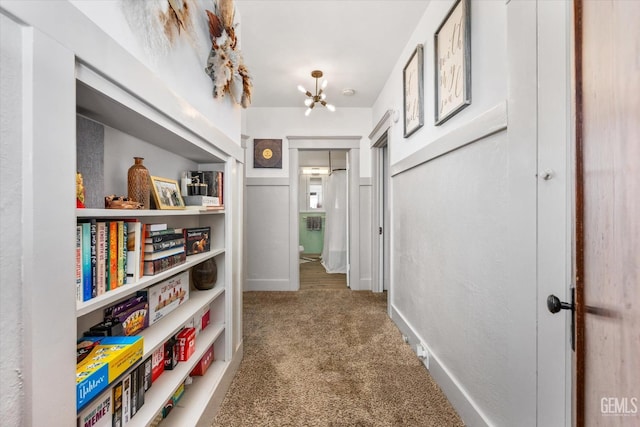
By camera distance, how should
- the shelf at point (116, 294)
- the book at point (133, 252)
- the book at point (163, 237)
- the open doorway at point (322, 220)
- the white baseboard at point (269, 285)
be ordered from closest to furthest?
the shelf at point (116, 294) → the book at point (133, 252) → the book at point (163, 237) → the white baseboard at point (269, 285) → the open doorway at point (322, 220)

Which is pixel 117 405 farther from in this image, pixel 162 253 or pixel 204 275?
pixel 204 275

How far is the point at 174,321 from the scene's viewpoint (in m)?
1.24

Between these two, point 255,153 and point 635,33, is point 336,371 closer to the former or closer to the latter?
point 635,33

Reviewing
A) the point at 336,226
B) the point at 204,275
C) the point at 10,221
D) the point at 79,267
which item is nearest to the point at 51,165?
the point at 10,221

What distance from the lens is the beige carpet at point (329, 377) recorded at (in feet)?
4.70

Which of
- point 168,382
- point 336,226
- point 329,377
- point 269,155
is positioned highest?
point 269,155

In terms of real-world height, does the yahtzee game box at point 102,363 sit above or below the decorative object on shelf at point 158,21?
below

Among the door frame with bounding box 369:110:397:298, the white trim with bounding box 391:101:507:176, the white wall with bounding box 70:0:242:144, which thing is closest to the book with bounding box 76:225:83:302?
the white wall with bounding box 70:0:242:144

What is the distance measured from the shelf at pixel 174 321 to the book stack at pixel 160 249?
26 centimetres

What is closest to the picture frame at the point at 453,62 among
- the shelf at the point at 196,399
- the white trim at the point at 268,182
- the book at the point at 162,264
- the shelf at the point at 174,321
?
the book at the point at 162,264

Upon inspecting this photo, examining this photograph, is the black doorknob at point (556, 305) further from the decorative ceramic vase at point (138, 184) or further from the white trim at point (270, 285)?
the white trim at point (270, 285)

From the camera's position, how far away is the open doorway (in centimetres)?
465

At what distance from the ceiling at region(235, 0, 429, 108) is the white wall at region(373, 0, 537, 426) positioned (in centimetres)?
29

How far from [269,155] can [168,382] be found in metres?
2.90
